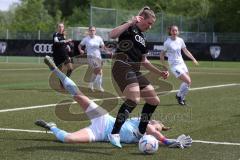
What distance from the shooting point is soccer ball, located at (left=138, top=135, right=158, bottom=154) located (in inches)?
307

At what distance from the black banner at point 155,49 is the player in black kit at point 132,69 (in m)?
23.4

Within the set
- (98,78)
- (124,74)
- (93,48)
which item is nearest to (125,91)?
(124,74)

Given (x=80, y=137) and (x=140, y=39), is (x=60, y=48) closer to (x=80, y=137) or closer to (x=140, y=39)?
(x=80, y=137)

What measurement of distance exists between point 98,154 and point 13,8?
108558 mm

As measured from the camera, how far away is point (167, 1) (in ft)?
273

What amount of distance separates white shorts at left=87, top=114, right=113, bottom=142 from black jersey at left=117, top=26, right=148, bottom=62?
1.00m

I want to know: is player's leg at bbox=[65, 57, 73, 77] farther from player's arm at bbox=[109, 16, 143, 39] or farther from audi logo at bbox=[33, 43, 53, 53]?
audi logo at bbox=[33, 43, 53, 53]

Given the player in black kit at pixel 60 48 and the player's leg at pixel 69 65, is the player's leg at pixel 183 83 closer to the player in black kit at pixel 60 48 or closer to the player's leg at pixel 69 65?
the player's leg at pixel 69 65

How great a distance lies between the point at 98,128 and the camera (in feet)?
28.1

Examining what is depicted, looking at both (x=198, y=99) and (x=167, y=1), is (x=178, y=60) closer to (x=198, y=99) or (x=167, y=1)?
(x=198, y=99)

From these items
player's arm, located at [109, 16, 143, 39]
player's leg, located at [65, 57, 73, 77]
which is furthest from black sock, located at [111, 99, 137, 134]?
player's leg, located at [65, 57, 73, 77]

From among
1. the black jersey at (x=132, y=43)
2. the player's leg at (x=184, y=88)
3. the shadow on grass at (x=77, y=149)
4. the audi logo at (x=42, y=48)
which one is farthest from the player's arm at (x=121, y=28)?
the audi logo at (x=42, y=48)

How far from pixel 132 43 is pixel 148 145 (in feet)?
5.05

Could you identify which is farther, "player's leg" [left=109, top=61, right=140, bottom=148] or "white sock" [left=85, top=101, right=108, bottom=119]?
"white sock" [left=85, top=101, right=108, bottom=119]
